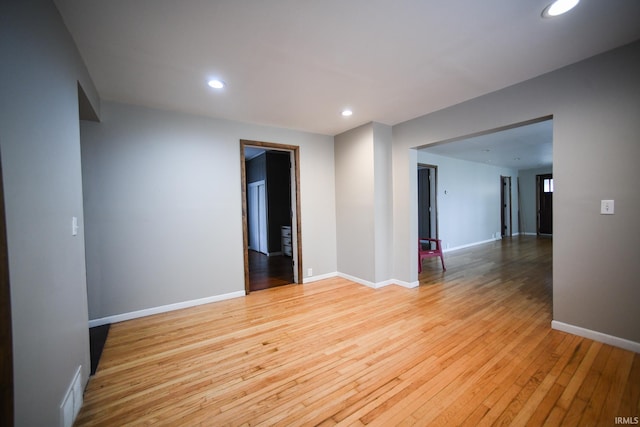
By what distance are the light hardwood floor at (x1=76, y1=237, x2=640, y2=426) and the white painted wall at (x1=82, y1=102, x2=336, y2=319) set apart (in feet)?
1.27

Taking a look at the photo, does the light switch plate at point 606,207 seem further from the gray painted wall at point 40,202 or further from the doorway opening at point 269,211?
the doorway opening at point 269,211

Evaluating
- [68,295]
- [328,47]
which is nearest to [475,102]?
[328,47]

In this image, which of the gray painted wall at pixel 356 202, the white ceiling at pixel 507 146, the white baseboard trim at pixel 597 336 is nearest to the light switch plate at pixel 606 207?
the white baseboard trim at pixel 597 336

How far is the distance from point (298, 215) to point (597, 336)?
354 cm

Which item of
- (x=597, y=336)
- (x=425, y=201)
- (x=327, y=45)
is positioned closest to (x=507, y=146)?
(x=425, y=201)

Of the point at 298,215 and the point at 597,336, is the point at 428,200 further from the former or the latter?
the point at 597,336

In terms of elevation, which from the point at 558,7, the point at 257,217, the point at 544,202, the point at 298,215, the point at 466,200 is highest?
the point at 558,7

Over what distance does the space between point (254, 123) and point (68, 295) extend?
292 cm

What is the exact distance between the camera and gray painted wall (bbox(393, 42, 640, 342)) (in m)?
2.05

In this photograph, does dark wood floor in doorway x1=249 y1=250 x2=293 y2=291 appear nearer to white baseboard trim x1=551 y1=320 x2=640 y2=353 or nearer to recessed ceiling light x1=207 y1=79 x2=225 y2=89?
recessed ceiling light x1=207 y1=79 x2=225 y2=89

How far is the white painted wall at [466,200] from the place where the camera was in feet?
21.2

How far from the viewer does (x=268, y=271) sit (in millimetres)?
5078

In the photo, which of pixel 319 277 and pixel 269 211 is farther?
pixel 269 211

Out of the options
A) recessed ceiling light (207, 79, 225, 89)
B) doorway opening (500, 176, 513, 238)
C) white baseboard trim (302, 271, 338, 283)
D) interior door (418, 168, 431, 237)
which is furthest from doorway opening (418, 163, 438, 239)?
recessed ceiling light (207, 79, 225, 89)
